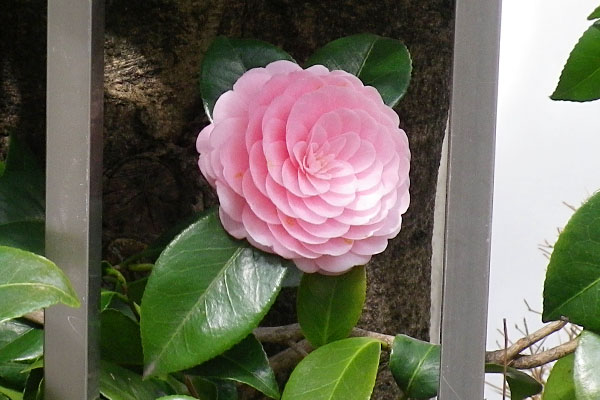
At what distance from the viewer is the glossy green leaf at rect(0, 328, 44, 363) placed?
28 centimetres

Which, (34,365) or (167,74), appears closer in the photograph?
(34,365)

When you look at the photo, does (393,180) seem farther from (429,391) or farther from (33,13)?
(33,13)

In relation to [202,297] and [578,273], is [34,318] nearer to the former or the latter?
[202,297]

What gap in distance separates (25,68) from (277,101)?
0.19 m

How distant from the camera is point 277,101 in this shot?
10.0 inches

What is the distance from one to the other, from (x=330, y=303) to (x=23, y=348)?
0.12 m

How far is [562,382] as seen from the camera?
29cm

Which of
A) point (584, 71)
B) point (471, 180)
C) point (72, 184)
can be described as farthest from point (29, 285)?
point (584, 71)

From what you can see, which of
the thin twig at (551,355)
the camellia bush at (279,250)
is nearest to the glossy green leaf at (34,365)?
the camellia bush at (279,250)

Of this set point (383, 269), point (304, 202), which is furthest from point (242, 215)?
point (383, 269)

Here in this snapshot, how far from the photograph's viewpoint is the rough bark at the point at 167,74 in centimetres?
37

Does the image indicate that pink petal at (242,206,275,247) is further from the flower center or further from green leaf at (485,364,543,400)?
green leaf at (485,364,543,400)

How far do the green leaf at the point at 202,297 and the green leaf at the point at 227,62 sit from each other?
57 mm

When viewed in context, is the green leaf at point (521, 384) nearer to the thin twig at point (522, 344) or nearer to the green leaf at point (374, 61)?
the thin twig at point (522, 344)
